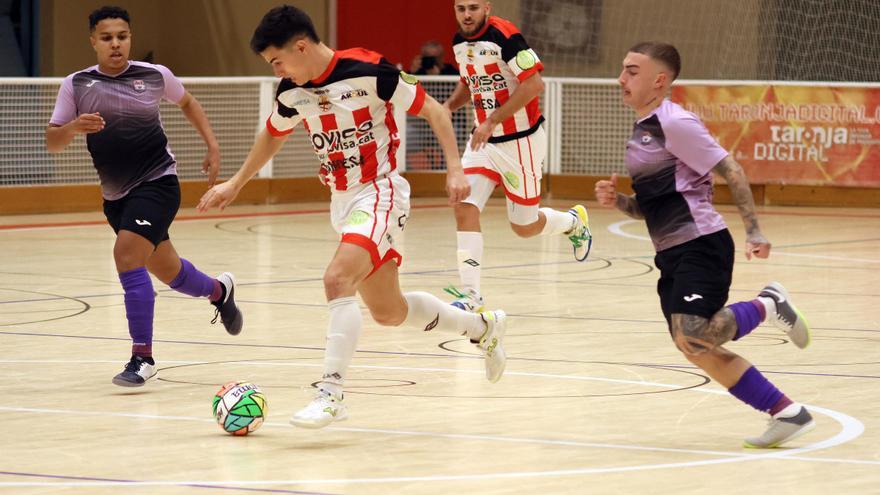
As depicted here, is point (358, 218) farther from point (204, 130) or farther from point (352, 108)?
point (204, 130)

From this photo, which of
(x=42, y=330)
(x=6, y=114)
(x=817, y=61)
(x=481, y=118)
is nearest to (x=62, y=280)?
(x=42, y=330)

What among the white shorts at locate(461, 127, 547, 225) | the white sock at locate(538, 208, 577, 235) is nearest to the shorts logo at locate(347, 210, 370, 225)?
the white shorts at locate(461, 127, 547, 225)

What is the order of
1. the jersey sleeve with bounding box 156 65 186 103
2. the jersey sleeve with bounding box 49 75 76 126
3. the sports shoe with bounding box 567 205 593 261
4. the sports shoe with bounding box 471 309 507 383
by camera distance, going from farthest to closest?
the sports shoe with bounding box 567 205 593 261, the jersey sleeve with bounding box 156 65 186 103, the jersey sleeve with bounding box 49 75 76 126, the sports shoe with bounding box 471 309 507 383

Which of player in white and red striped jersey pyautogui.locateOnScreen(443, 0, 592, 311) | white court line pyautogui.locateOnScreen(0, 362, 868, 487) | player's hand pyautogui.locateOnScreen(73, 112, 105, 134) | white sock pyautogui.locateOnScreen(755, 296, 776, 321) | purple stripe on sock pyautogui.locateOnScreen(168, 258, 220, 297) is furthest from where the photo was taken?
player in white and red striped jersey pyautogui.locateOnScreen(443, 0, 592, 311)

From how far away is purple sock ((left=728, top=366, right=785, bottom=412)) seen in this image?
6.13m

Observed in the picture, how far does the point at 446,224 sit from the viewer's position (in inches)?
669

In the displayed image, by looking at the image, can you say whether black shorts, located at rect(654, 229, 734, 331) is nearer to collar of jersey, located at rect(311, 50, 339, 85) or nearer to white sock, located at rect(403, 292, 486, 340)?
white sock, located at rect(403, 292, 486, 340)

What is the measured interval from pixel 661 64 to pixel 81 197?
12379 mm

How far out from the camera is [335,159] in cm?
692

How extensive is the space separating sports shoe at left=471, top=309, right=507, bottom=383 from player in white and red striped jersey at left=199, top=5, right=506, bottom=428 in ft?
1.25

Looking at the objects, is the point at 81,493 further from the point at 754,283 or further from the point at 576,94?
the point at 576,94

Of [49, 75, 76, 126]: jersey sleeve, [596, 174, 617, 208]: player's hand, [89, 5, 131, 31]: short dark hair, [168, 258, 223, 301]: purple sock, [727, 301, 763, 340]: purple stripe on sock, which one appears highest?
[89, 5, 131, 31]: short dark hair

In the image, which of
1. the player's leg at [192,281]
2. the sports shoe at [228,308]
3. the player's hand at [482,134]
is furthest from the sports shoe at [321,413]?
the player's hand at [482,134]

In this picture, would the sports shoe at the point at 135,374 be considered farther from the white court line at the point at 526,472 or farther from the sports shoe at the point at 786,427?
the sports shoe at the point at 786,427
